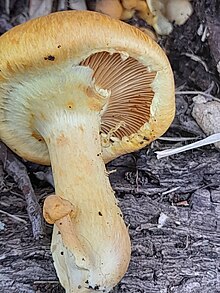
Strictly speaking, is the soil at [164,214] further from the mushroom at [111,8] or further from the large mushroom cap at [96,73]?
the mushroom at [111,8]

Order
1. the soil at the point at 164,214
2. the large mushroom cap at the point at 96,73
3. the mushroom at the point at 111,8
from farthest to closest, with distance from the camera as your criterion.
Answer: the mushroom at the point at 111,8 → the soil at the point at 164,214 → the large mushroom cap at the point at 96,73

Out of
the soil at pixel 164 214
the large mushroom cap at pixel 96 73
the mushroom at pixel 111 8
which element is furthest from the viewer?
the mushroom at pixel 111 8

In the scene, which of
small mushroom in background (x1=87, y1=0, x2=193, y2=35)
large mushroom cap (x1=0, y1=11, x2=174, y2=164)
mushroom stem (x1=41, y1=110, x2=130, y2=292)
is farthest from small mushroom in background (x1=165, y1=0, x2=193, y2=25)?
mushroom stem (x1=41, y1=110, x2=130, y2=292)

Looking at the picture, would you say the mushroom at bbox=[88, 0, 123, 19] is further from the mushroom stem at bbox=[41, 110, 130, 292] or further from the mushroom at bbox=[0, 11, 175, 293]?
the mushroom stem at bbox=[41, 110, 130, 292]

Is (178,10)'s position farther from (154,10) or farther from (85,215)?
(85,215)

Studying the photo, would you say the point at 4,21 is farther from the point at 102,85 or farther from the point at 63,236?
the point at 63,236

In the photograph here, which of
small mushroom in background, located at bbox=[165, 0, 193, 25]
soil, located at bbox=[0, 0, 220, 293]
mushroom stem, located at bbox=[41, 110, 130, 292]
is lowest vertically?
soil, located at bbox=[0, 0, 220, 293]

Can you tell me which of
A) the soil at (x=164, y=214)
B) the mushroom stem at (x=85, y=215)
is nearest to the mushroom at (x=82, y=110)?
the mushroom stem at (x=85, y=215)

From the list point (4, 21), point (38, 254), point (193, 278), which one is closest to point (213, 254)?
point (193, 278)
